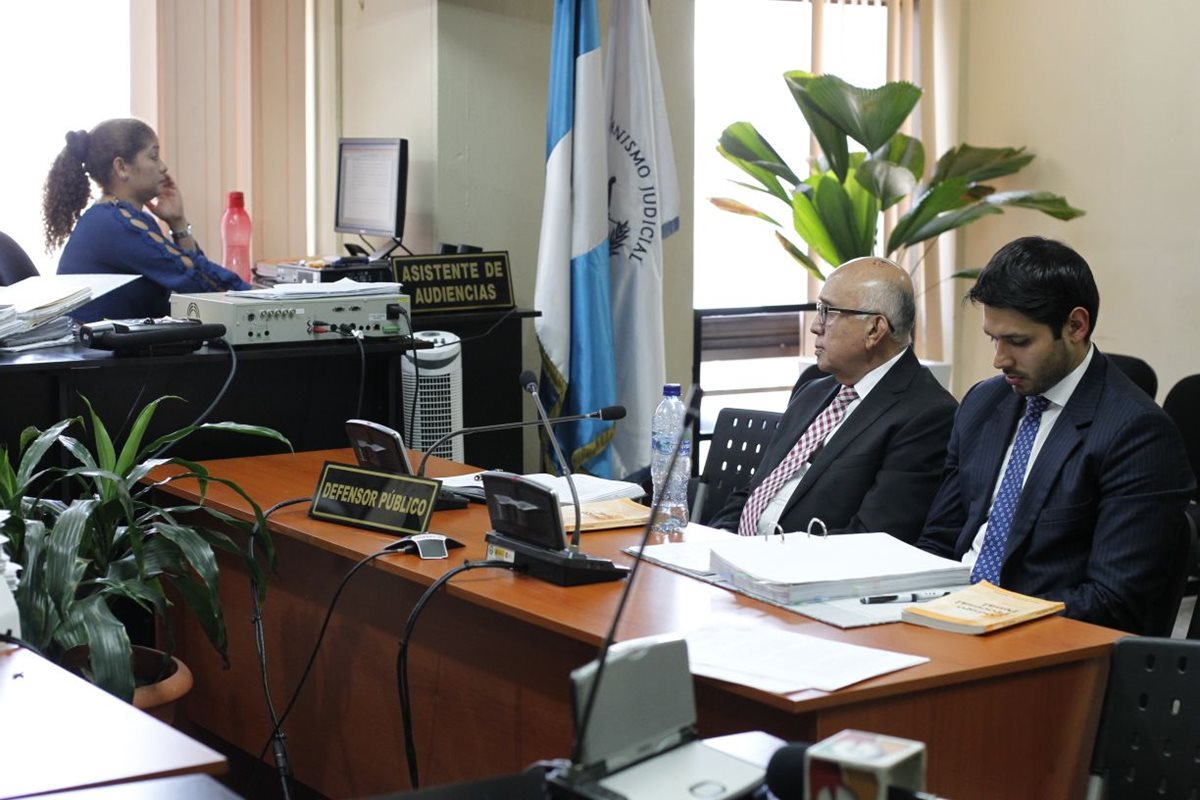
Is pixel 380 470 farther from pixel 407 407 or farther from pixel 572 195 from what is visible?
pixel 572 195

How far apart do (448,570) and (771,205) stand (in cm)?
376

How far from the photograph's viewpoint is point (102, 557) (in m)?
2.74

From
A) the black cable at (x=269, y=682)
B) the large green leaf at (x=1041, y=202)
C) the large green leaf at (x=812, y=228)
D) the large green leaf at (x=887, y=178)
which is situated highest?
the large green leaf at (x=887, y=178)

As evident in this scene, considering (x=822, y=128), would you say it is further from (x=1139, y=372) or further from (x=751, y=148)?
(x=1139, y=372)

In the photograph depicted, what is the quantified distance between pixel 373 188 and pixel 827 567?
8.93 ft

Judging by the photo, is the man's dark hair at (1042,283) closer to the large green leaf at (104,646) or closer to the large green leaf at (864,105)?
the large green leaf at (104,646)

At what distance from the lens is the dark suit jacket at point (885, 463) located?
9.65ft

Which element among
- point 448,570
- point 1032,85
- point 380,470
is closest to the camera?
point 448,570

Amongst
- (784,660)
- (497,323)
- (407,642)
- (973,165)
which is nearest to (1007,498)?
(784,660)

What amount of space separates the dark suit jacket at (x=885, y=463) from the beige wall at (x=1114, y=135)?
8.48 ft

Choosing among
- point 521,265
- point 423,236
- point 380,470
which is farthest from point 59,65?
point 380,470

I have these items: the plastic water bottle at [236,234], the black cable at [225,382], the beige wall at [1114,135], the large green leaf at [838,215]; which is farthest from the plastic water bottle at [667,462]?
the beige wall at [1114,135]

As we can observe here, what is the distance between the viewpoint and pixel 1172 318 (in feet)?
17.4

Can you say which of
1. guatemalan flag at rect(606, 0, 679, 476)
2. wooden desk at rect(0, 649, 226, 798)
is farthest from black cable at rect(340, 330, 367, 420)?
wooden desk at rect(0, 649, 226, 798)
